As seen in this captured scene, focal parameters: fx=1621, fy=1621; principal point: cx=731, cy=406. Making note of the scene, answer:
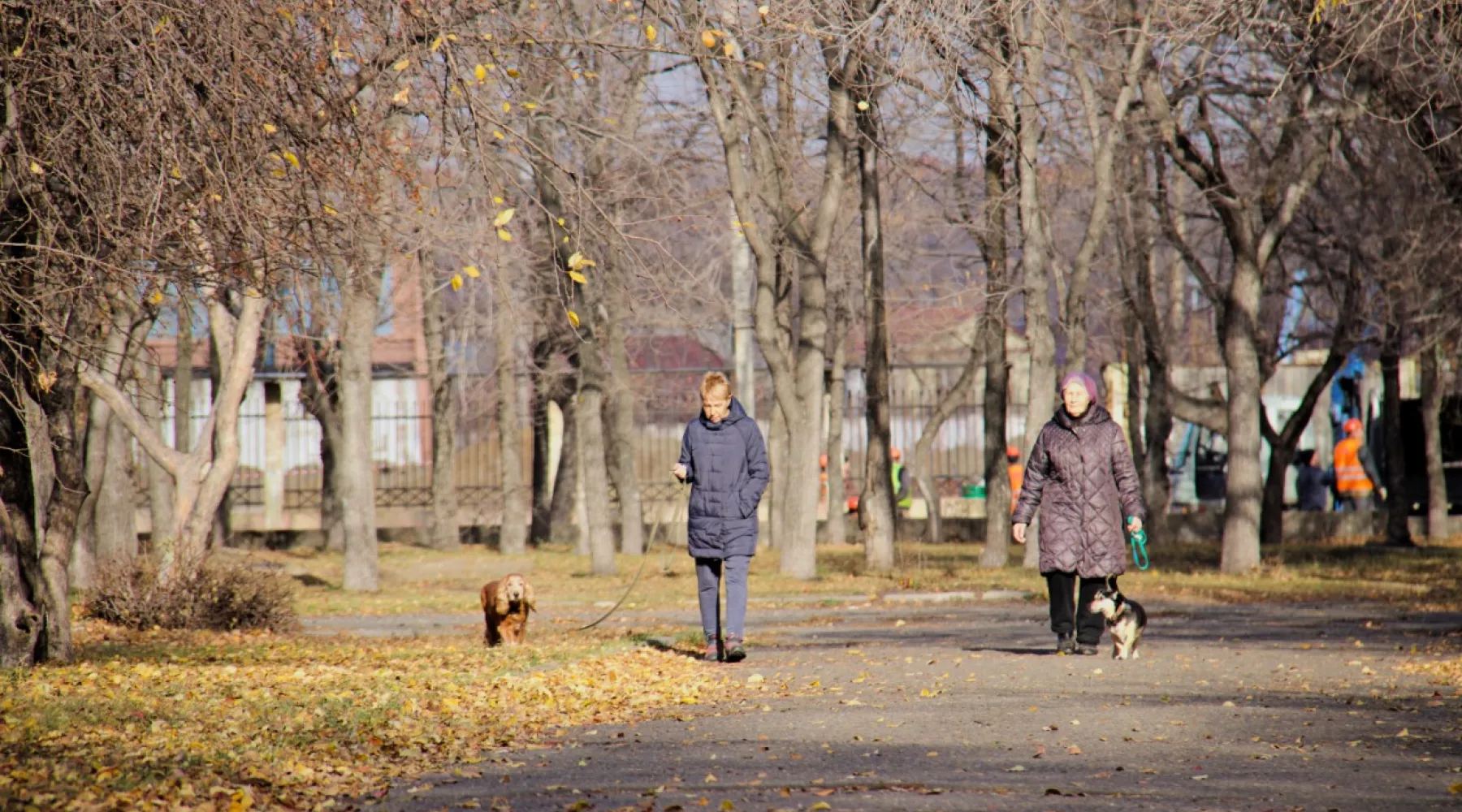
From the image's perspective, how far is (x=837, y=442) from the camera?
29.5 meters

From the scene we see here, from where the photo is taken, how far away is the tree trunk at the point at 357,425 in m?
18.3

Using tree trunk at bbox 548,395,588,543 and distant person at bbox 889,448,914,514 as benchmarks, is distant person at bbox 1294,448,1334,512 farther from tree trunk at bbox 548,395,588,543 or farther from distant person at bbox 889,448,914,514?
tree trunk at bbox 548,395,588,543

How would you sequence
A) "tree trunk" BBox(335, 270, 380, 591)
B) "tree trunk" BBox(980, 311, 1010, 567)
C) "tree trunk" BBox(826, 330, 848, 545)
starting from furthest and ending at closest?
1. "tree trunk" BBox(826, 330, 848, 545)
2. "tree trunk" BBox(980, 311, 1010, 567)
3. "tree trunk" BBox(335, 270, 380, 591)

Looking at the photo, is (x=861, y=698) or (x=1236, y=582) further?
(x=1236, y=582)

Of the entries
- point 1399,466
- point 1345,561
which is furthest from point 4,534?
point 1399,466

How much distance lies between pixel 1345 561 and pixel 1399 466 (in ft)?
12.7

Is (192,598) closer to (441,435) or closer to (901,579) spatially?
(901,579)

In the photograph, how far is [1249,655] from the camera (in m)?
10.9

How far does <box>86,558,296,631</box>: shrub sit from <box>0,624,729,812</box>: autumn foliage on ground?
1494 millimetres

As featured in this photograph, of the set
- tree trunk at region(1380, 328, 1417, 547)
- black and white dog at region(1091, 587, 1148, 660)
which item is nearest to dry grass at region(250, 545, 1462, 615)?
tree trunk at region(1380, 328, 1417, 547)

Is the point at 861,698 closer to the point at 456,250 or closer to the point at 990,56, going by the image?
the point at 990,56

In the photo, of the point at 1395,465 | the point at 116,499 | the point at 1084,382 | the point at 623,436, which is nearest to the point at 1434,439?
the point at 1395,465

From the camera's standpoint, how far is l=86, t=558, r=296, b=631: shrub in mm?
13031

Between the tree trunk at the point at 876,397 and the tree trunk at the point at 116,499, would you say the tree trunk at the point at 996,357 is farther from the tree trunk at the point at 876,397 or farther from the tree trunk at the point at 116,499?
the tree trunk at the point at 116,499
